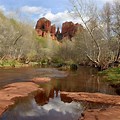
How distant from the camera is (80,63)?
318 feet

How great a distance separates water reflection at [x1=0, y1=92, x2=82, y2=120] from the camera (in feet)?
45.0

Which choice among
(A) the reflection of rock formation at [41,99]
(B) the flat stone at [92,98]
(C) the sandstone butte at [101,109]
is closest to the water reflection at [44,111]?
(A) the reflection of rock formation at [41,99]

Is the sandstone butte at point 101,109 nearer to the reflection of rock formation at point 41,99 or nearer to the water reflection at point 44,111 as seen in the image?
the water reflection at point 44,111

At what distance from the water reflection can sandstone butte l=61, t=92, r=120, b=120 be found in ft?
2.81

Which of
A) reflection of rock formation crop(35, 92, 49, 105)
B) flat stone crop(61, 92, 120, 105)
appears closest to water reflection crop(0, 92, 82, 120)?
reflection of rock formation crop(35, 92, 49, 105)

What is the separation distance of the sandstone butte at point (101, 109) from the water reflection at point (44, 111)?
86 centimetres

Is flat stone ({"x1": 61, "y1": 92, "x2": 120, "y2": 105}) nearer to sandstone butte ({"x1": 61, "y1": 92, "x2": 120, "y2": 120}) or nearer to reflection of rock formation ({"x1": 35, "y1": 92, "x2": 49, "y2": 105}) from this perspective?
sandstone butte ({"x1": 61, "y1": 92, "x2": 120, "y2": 120})

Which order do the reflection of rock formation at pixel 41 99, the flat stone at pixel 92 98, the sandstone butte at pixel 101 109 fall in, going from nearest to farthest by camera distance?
1. the sandstone butte at pixel 101 109
2. the reflection of rock formation at pixel 41 99
3. the flat stone at pixel 92 98

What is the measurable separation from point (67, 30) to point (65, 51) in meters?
91.0

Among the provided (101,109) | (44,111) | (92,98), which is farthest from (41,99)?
(101,109)

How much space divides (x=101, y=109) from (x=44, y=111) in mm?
3804

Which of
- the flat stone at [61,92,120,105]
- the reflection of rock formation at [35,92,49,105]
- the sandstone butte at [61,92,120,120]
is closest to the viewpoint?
the sandstone butte at [61,92,120,120]

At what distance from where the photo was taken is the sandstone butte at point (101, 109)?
13.7m

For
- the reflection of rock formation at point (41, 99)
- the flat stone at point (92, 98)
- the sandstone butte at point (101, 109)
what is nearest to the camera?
the sandstone butte at point (101, 109)
